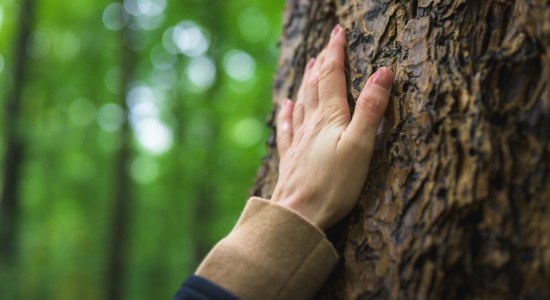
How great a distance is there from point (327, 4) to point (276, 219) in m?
1.07

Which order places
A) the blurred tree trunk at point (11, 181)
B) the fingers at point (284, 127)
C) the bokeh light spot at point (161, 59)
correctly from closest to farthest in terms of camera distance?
the fingers at point (284, 127)
the blurred tree trunk at point (11, 181)
the bokeh light spot at point (161, 59)

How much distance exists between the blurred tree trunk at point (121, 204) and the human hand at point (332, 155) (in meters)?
8.07

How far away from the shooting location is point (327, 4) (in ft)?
7.18

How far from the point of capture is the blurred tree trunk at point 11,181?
8141 mm

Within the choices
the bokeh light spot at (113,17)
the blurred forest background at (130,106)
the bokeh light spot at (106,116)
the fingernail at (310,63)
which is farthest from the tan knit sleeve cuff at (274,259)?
the bokeh light spot at (106,116)

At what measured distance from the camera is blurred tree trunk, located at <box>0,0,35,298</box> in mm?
8141

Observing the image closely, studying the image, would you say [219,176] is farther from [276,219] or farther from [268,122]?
[276,219]

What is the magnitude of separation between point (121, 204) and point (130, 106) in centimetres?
190

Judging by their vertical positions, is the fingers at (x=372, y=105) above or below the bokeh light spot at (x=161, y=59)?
above

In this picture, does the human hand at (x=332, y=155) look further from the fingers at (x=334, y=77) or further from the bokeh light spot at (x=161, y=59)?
the bokeh light spot at (x=161, y=59)

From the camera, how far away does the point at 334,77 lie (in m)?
1.84

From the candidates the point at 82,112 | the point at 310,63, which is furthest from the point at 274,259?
the point at 82,112

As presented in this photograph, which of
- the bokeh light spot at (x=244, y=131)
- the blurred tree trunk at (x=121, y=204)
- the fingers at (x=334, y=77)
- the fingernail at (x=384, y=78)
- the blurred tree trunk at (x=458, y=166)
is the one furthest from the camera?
the bokeh light spot at (x=244, y=131)

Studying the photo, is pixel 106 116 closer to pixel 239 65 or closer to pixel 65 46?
pixel 65 46
